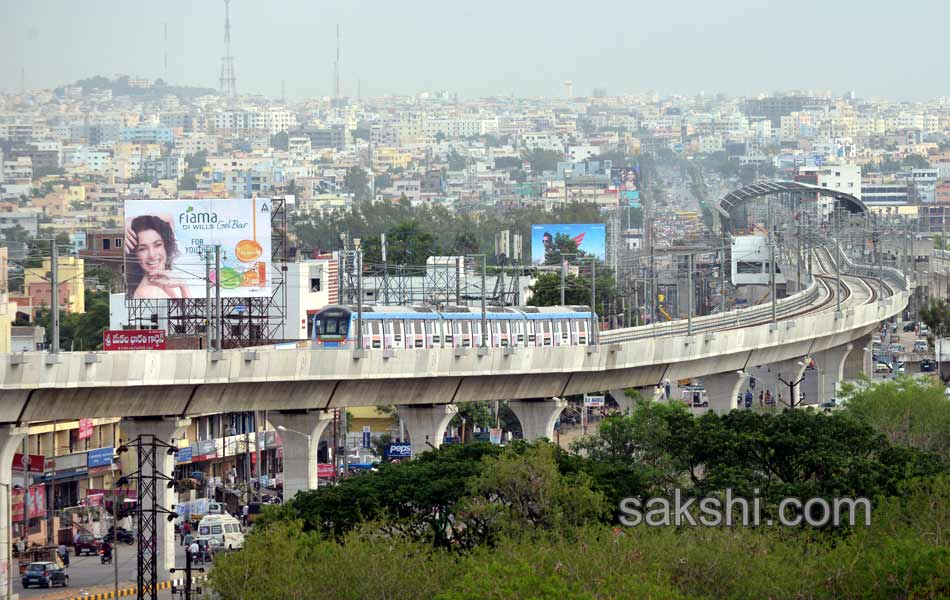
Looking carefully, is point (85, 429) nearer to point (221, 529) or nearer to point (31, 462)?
point (31, 462)

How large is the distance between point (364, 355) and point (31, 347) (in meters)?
23.0

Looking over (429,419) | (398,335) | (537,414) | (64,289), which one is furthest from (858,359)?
(429,419)

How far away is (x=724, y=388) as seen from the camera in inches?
2384

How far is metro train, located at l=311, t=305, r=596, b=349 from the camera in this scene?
5044 centimetres

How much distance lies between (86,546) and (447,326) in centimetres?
1240

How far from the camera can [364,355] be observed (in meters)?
43.7

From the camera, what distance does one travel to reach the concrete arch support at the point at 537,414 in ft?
164

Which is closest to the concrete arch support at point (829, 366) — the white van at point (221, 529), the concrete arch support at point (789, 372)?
the concrete arch support at point (789, 372)

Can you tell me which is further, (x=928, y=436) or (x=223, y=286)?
(x=223, y=286)

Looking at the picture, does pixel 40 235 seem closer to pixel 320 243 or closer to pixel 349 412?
pixel 320 243

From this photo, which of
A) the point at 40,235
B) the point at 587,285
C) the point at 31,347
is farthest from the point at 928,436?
the point at 40,235

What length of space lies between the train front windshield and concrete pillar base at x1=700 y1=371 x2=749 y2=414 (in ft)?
45.0

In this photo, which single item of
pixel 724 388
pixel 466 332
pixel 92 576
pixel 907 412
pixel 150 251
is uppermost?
pixel 150 251

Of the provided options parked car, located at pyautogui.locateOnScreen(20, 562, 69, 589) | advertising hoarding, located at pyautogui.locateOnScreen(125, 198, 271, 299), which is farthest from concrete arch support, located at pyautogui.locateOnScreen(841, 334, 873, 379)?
parked car, located at pyautogui.locateOnScreen(20, 562, 69, 589)
